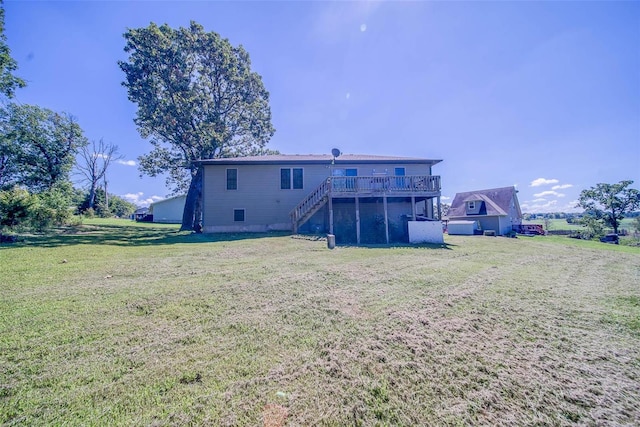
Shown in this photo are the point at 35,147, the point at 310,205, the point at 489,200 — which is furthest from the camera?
the point at 489,200

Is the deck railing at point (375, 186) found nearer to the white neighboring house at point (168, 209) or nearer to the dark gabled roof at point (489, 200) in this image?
the dark gabled roof at point (489, 200)

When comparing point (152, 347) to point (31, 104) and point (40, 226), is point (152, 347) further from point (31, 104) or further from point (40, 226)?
point (31, 104)

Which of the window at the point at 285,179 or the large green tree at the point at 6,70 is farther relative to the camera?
the window at the point at 285,179

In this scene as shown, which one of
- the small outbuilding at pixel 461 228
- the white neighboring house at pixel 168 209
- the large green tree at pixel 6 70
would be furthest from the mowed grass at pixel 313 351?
the white neighboring house at pixel 168 209

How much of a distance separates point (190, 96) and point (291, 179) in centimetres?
1038

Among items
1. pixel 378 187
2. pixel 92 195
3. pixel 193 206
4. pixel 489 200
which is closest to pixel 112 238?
pixel 193 206

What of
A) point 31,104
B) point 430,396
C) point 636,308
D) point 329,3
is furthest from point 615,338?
point 31,104

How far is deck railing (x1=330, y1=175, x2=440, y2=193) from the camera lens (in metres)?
13.3

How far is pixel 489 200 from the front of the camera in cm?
2672

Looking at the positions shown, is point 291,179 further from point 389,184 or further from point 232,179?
point 389,184

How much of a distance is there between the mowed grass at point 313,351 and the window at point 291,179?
434 inches

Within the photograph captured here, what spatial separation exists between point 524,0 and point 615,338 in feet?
39.9

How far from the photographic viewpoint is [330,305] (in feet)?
13.2

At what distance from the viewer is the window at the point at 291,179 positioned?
16.1 meters
